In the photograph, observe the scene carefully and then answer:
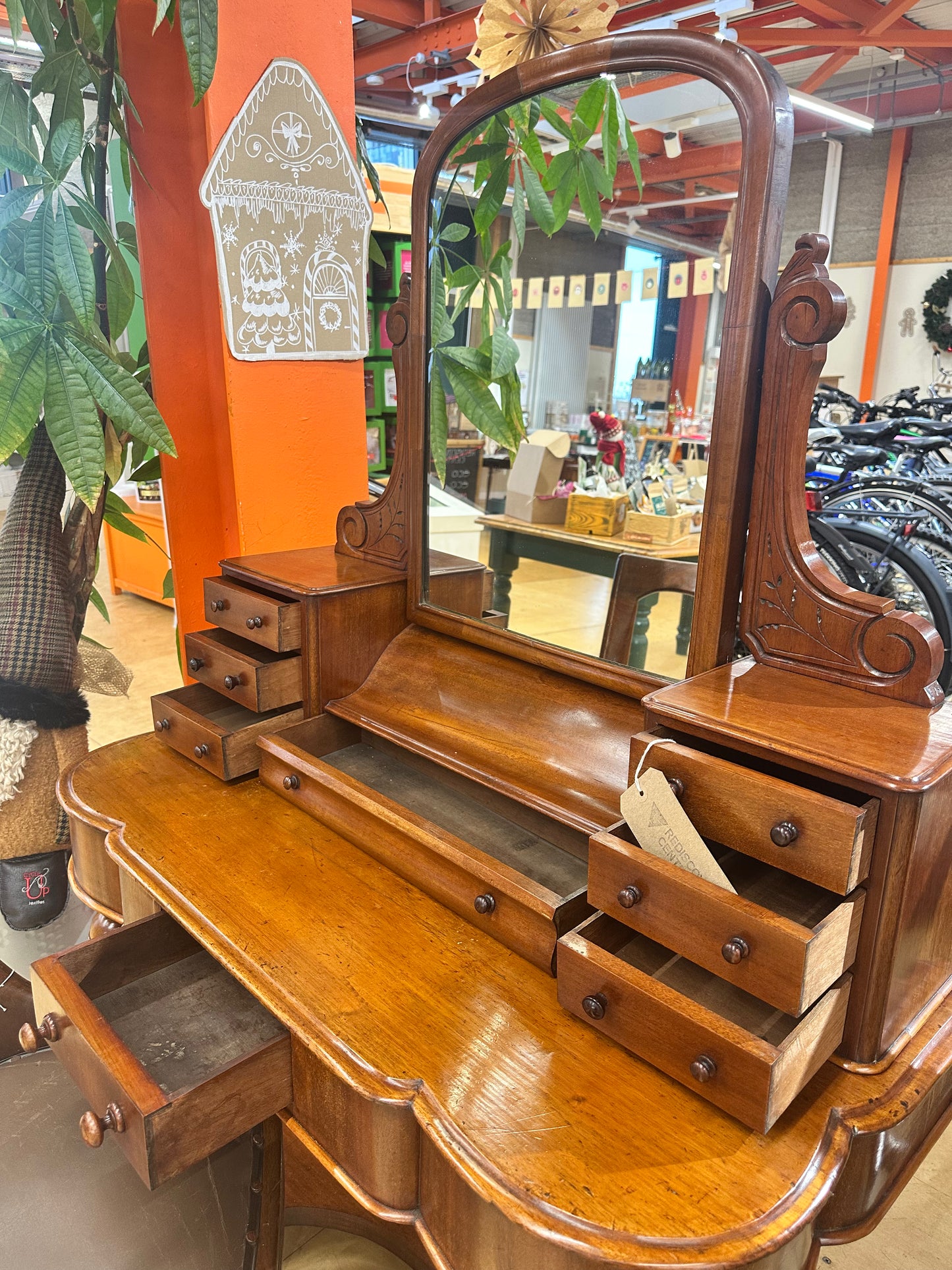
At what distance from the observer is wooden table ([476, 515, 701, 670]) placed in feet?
3.65

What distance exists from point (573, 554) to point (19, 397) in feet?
2.82

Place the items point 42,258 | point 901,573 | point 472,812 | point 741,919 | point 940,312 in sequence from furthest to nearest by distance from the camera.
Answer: point 940,312, point 901,573, point 42,258, point 472,812, point 741,919

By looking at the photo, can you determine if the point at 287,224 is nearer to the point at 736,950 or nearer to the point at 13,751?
the point at 13,751

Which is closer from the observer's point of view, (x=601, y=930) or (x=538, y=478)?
(x=601, y=930)

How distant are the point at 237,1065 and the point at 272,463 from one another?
1.26 meters

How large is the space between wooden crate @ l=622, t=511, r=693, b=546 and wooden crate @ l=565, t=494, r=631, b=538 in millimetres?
24

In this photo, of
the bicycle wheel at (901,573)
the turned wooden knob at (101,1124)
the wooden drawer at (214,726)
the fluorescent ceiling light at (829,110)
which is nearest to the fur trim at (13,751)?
the wooden drawer at (214,726)

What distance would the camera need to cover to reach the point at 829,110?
5.15m

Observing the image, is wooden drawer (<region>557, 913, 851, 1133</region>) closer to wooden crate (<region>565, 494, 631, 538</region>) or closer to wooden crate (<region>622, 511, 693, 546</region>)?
wooden crate (<region>622, 511, 693, 546</region>)

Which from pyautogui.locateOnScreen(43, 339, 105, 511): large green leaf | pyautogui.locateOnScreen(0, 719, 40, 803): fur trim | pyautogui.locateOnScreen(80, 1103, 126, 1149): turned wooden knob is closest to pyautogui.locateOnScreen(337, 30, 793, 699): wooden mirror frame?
pyautogui.locateOnScreen(43, 339, 105, 511): large green leaf

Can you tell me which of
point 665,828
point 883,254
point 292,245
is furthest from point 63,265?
point 883,254

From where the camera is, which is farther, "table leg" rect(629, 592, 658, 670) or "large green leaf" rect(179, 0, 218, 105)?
"large green leaf" rect(179, 0, 218, 105)

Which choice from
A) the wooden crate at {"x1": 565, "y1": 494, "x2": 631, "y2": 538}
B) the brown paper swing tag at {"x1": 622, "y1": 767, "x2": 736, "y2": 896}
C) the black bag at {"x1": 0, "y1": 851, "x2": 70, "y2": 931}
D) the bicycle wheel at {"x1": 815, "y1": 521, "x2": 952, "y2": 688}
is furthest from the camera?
the bicycle wheel at {"x1": 815, "y1": 521, "x2": 952, "y2": 688}

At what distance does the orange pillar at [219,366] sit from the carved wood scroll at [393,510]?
0.32 m
